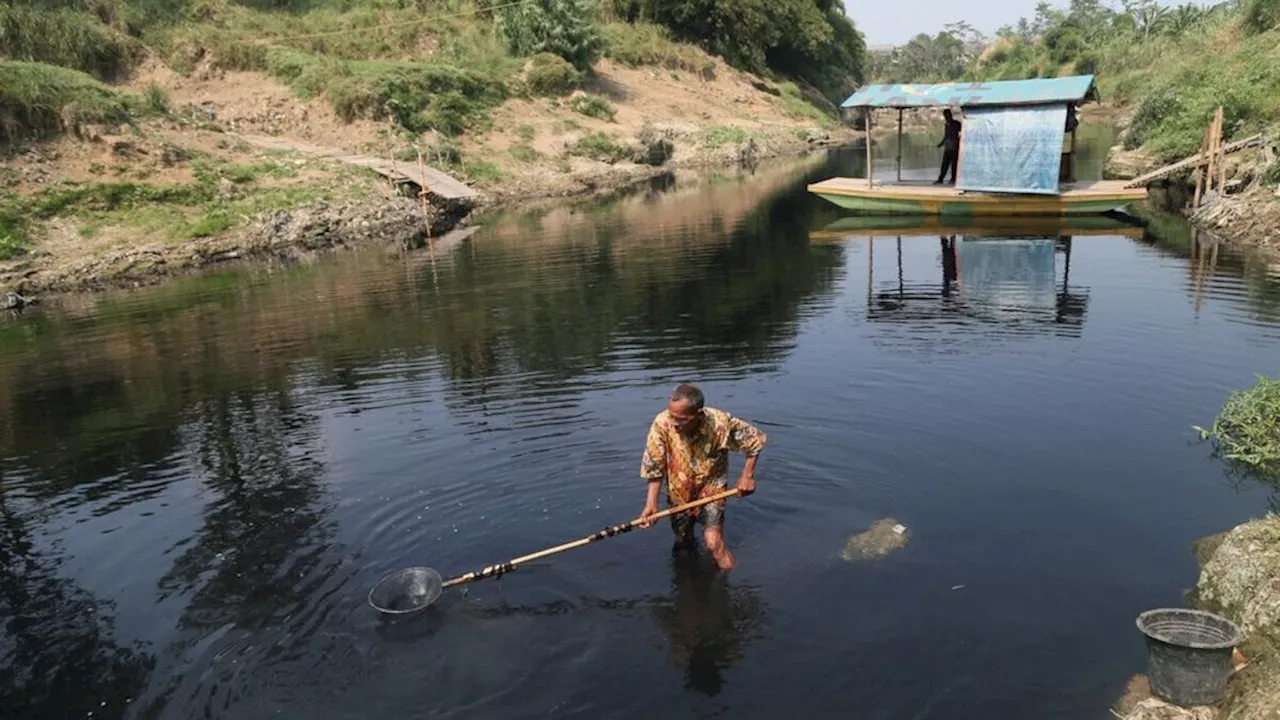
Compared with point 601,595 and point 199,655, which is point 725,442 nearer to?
point 601,595

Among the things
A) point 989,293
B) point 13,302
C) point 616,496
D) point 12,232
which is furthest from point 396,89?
point 616,496

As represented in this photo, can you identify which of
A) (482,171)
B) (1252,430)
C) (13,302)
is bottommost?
(1252,430)

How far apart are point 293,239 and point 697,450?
88.7 feet

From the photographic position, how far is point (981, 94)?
27062mm

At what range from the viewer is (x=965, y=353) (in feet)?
45.5

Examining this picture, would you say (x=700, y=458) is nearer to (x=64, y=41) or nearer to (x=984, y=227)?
(x=984, y=227)

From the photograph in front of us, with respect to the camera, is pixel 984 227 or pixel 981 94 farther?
pixel 981 94

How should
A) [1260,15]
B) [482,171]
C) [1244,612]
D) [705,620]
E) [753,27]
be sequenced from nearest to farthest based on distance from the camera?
[1244,612], [705,620], [482,171], [1260,15], [753,27]

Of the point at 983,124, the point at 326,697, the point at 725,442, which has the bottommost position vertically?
the point at 326,697

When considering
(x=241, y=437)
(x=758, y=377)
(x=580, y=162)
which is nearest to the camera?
(x=241, y=437)

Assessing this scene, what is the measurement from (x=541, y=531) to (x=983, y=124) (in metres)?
23.3

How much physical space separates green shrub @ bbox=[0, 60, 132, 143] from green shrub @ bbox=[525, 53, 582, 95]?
24.3 meters

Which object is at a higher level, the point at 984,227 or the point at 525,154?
the point at 525,154

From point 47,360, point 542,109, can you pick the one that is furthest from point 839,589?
point 542,109
